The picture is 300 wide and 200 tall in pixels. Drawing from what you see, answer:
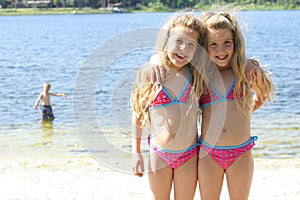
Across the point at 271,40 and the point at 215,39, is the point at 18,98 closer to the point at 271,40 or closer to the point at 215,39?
the point at 215,39

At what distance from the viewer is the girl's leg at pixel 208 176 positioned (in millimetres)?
4301

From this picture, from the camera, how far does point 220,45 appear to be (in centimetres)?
434

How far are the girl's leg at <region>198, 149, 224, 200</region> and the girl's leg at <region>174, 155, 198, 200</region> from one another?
0.16 ft

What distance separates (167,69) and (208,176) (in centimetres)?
93

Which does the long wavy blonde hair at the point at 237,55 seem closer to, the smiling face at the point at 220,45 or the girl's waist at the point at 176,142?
the smiling face at the point at 220,45

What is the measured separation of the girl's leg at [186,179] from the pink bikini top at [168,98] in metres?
0.48

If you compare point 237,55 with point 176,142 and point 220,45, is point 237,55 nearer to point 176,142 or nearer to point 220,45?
point 220,45

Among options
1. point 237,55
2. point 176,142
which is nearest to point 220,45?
point 237,55

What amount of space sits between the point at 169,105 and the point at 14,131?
8978 mm

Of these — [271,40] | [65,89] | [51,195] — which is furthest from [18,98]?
[271,40]

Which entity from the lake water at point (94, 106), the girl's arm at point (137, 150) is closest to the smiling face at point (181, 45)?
the lake water at point (94, 106)

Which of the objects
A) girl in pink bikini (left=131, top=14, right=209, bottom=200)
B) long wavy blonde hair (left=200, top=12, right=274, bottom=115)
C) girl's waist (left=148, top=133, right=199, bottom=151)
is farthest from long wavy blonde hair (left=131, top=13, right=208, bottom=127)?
girl's waist (left=148, top=133, right=199, bottom=151)

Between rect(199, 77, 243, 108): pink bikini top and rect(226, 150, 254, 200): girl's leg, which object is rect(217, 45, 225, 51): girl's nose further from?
rect(226, 150, 254, 200): girl's leg

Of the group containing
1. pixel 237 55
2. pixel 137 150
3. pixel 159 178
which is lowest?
pixel 159 178
